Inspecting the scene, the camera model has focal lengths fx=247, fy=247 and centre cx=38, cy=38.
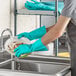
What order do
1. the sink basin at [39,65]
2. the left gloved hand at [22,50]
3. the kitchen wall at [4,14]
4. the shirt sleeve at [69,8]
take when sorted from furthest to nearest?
the kitchen wall at [4,14] < the sink basin at [39,65] < the left gloved hand at [22,50] < the shirt sleeve at [69,8]

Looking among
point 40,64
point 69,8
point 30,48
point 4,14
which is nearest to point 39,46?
point 30,48

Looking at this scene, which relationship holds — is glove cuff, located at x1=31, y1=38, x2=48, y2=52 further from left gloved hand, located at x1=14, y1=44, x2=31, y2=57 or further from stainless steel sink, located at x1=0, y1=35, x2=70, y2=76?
stainless steel sink, located at x1=0, y1=35, x2=70, y2=76

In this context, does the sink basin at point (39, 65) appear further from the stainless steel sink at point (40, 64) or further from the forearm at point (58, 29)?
the forearm at point (58, 29)

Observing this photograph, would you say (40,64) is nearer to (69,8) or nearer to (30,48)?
(30,48)

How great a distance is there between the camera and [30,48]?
1.42 meters

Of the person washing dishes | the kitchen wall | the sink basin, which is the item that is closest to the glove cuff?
the person washing dishes

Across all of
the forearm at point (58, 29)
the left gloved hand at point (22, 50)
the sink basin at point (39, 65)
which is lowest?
the sink basin at point (39, 65)

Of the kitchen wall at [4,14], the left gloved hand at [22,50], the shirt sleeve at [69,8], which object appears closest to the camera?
the shirt sleeve at [69,8]

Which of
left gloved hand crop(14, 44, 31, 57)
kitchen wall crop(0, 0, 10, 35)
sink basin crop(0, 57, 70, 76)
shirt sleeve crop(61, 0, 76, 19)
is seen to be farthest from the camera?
kitchen wall crop(0, 0, 10, 35)

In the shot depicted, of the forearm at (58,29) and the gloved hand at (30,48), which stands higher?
the forearm at (58,29)

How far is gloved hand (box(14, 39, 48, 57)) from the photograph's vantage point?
137cm

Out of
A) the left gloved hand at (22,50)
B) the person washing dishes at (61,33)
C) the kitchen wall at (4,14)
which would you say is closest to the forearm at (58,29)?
the person washing dishes at (61,33)

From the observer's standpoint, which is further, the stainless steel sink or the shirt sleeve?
the stainless steel sink

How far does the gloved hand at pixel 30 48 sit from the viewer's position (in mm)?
1365
